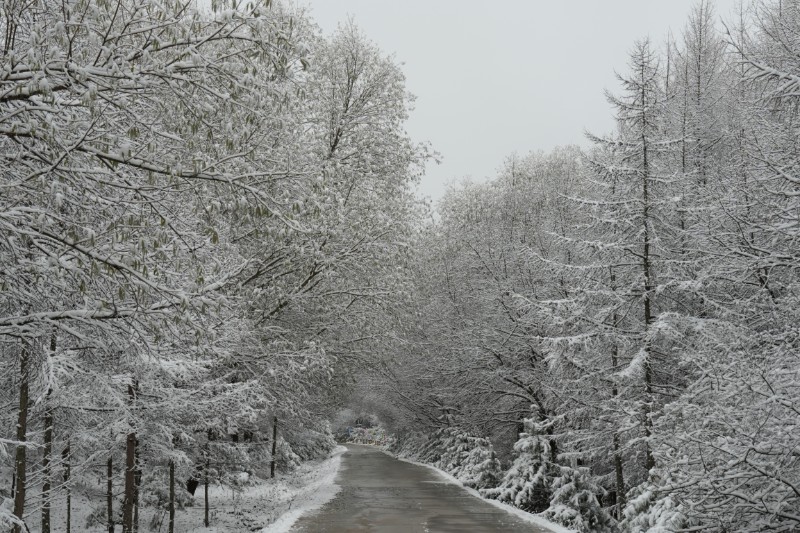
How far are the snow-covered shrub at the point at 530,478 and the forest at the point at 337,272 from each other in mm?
96

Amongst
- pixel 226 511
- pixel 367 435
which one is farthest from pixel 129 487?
pixel 367 435

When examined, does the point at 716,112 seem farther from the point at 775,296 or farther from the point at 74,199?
the point at 74,199

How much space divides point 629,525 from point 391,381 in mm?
Result: 23998

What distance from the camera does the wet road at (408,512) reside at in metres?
13.3

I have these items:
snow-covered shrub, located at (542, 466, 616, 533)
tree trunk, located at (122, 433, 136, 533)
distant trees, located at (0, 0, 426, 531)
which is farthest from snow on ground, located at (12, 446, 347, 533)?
snow-covered shrub, located at (542, 466, 616, 533)

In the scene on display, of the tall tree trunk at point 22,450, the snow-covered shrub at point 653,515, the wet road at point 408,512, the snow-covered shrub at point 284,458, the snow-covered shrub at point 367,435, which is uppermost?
the tall tree trunk at point 22,450

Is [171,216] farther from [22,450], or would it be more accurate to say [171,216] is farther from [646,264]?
[646,264]

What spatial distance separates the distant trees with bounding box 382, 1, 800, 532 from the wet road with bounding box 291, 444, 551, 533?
1.70 metres

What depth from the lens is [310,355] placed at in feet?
44.7

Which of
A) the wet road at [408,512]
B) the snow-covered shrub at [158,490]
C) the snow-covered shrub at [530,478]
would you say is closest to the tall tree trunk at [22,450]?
the wet road at [408,512]

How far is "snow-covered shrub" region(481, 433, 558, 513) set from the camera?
1783cm

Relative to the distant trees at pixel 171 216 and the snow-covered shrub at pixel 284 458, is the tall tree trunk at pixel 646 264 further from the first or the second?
the snow-covered shrub at pixel 284 458

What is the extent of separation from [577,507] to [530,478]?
10.5 feet

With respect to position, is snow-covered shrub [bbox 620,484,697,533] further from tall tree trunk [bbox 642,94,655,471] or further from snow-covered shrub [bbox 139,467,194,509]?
snow-covered shrub [bbox 139,467,194,509]
